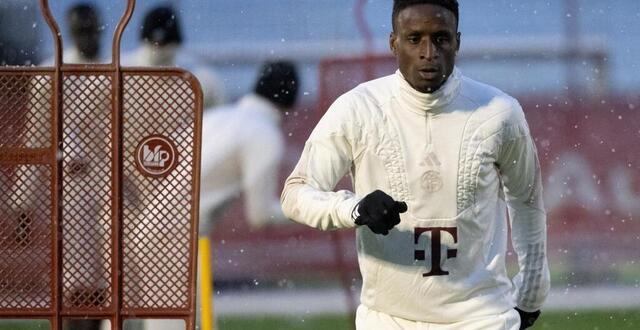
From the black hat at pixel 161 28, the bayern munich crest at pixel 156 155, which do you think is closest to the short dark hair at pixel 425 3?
the bayern munich crest at pixel 156 155

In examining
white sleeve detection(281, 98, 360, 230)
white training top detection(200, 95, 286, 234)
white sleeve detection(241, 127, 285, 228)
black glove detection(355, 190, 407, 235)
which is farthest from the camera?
white sleeve detection(241, 127, 285, 228)

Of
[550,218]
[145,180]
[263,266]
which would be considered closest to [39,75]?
[145,180]

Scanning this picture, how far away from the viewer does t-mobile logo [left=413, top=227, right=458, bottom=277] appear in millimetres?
4645

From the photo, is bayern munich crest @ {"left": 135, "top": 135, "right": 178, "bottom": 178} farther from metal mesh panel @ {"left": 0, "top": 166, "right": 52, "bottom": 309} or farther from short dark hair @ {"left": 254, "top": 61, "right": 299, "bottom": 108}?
short dark hair @ {"left": 254, "top": 61, "right": 299, "bottom": 108}

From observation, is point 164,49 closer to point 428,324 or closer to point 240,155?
point 240,155

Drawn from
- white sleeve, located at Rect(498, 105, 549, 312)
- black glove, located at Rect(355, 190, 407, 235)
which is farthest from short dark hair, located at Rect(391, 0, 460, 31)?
black glove, located at Rect(355, 190, 407, 235)

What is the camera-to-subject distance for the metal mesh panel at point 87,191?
5.43m

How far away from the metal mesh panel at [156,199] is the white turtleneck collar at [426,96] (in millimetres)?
927

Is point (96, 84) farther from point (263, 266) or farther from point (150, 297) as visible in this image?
point (263, 266)

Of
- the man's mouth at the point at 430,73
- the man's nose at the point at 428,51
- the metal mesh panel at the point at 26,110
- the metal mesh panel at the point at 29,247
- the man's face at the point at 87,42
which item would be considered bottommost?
the metal mesh panel at the point at 29,247

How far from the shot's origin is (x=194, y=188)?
5426mm

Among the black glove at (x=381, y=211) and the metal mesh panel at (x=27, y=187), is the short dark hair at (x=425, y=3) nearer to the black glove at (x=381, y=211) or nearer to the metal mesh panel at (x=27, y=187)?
the black glove at (x=381, y=211)

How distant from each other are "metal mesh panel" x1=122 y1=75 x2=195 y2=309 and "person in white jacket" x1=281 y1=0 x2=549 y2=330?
0.84m

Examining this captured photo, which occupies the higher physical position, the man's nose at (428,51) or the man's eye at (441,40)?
the man's eye at (441,40)
